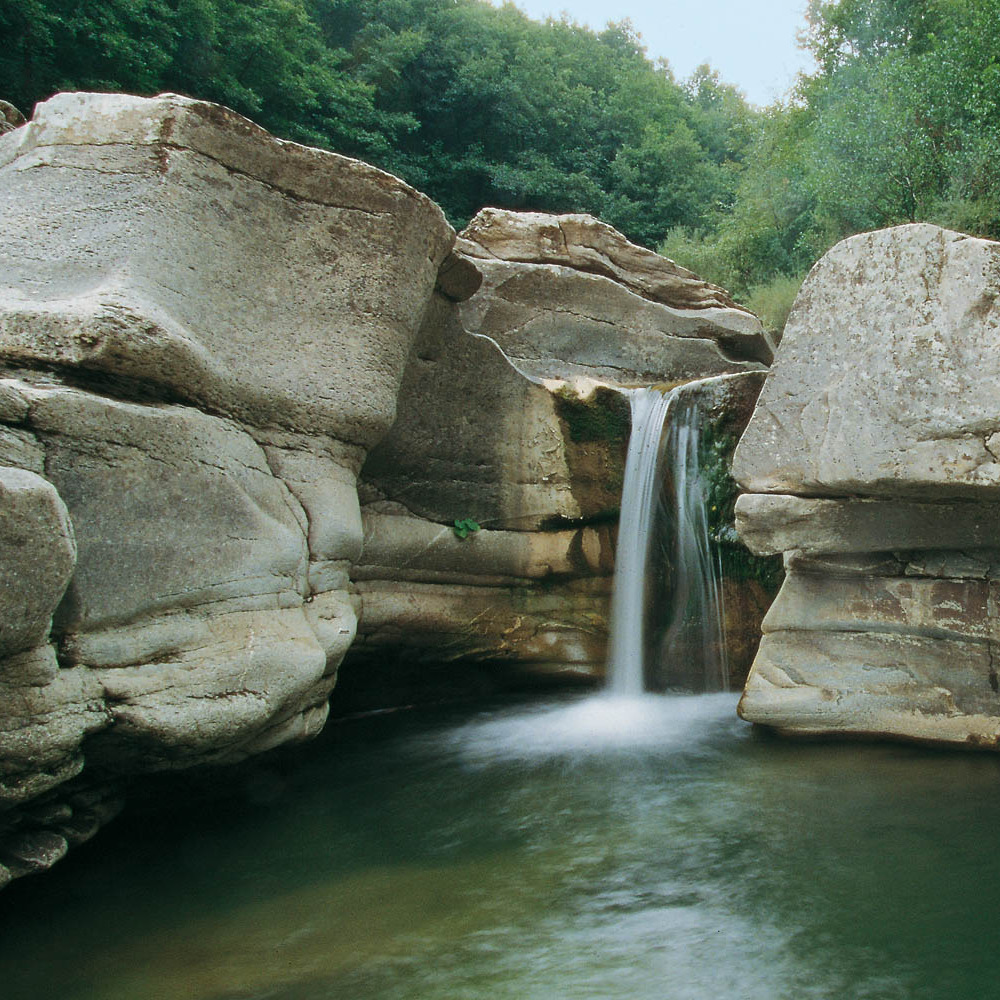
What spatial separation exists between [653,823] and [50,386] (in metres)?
3.29

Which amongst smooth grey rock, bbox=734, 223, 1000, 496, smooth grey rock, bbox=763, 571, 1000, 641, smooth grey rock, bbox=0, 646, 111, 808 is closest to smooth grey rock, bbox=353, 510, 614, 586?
smooth grey rock, bbox=763, 571, 1000, 641

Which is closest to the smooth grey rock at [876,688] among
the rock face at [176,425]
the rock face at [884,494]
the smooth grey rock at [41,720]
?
the rock face at [884,494]

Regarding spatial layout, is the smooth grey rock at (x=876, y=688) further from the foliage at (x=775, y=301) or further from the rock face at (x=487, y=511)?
the foliage at (x=775, y=301)

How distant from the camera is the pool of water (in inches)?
113

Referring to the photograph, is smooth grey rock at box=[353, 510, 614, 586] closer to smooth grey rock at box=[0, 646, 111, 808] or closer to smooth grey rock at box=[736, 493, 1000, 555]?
smooth grey rock at box=[736, 493, 1000, 555]

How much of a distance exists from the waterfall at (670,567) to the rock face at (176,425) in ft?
→ 7.55

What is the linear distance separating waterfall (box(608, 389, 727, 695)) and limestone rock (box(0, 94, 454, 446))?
2.35 metres

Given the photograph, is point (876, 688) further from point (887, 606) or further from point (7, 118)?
point (7, 118)

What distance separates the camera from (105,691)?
11.8ft

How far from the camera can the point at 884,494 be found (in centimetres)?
490

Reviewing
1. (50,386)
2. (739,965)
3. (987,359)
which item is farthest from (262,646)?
(987,359)

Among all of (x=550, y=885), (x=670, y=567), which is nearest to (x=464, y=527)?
(x=670, y=567)

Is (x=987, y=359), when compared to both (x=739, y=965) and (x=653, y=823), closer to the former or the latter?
(x=653, y=823)

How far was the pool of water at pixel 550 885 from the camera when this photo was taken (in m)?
2.86
